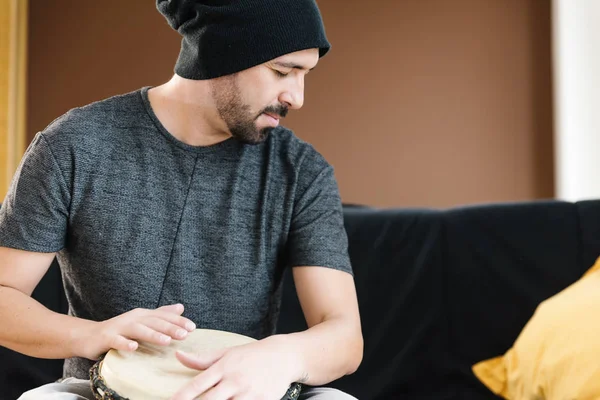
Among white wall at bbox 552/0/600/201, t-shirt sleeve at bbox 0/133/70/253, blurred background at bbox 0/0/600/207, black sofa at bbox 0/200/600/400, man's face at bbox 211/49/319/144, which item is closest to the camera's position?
t-shirt sleeve at bbox 0/133/70/253

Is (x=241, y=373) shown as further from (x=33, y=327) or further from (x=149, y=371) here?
(x=33, y=327)

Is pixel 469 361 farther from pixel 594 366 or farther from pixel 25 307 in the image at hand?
pixel 25 307

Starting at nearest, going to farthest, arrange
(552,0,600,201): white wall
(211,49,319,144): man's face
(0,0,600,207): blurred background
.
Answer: (211,49,319,144): man's face → (552,0,600,201): white wall → (0,0,600,207): blurred background

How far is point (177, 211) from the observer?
148 cm

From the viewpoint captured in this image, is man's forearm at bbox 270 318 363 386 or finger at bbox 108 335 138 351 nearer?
finger at bbox 108 335 138 351

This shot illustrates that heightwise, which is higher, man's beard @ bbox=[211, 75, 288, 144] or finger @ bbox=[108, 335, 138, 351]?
man's beard @ bbox=[211, 75, 288, 144]

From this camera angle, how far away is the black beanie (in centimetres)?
144

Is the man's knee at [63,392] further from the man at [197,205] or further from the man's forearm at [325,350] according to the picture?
the man's forearm at [325,350]

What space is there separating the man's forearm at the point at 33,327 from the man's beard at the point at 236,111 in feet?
1.64

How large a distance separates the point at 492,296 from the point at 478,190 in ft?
5.50

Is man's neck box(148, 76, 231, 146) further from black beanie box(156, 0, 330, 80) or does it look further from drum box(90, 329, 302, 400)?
drum box(90, 329, 302, 400)

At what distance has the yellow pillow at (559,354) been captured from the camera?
1.54 meters

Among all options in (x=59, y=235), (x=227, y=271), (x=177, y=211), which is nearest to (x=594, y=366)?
(x=227, y=271)

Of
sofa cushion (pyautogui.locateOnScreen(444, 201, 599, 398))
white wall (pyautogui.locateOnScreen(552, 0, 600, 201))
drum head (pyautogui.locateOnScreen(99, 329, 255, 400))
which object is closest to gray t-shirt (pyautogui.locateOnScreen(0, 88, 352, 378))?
drum head (pyautogui.locateOnScreen(99, 329, 255, 400))
